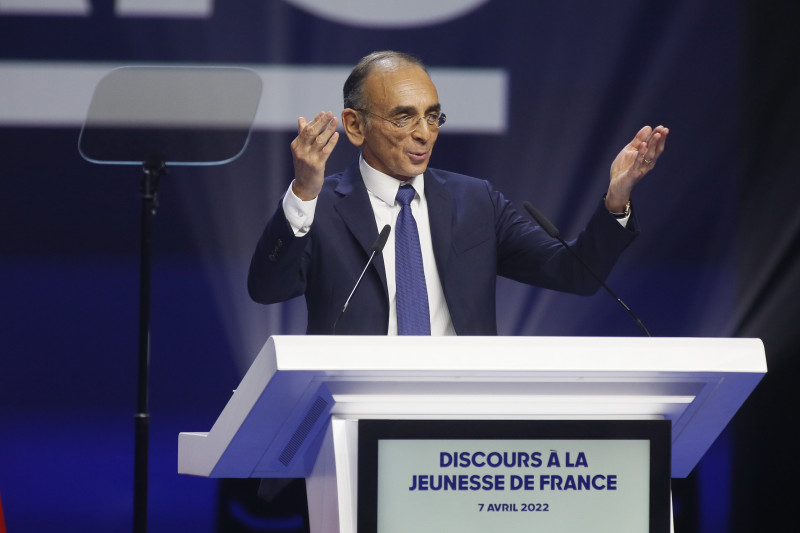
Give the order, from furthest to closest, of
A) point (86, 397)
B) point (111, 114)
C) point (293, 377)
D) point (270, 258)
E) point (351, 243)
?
point (86, 397), point (111, 114), point (351, 243), point (270, 258), point (293, 377)

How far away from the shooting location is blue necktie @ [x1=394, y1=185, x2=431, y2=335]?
6.38 feet

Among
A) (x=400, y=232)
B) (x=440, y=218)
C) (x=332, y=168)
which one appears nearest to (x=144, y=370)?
(x=400, y=232)

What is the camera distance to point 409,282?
1975 millimetres

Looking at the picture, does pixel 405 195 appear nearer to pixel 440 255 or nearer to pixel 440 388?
pixel 440 255

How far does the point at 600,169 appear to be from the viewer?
11.0 ft

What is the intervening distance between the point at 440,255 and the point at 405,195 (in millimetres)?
164

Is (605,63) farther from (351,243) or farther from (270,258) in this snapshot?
(270,258)

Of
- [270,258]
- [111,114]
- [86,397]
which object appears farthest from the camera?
[86,397]

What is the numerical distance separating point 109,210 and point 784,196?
2.06 m

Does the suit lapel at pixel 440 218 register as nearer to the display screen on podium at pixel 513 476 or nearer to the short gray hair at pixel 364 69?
the short gray hair at pixel 364 69

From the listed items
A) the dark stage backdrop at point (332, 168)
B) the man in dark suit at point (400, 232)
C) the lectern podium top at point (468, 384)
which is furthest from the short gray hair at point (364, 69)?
the lectern podium top at point (468, 384)

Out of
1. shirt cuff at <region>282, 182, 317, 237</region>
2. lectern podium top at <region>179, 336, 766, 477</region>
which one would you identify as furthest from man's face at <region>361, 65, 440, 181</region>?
lectern podium top at <region>179, 336, 766, 477</region>

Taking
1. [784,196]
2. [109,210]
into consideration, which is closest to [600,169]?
[784,196]

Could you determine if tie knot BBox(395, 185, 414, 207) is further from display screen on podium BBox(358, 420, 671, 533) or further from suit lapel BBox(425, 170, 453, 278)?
display screen on podium BBox(358, 420, 671, 533)
